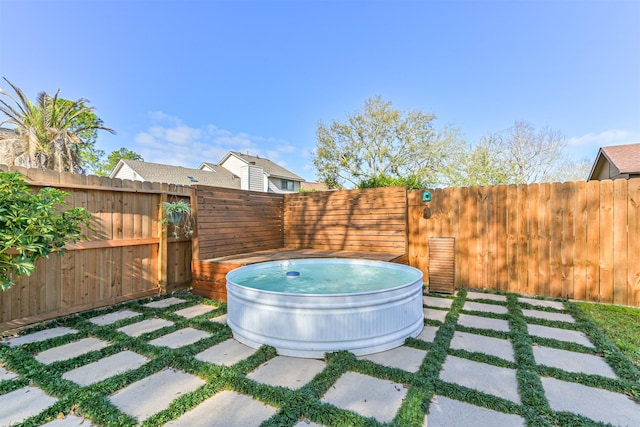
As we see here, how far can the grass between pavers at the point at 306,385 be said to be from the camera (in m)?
1.84

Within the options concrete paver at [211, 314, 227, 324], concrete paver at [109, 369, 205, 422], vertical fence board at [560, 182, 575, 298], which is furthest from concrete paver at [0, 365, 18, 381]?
vertical fence board at [560, 182, 575, 298]

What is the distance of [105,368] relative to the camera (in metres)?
2.50

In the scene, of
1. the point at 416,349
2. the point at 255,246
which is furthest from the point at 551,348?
the point at 255,246

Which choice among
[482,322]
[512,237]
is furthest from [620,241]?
[482,322]

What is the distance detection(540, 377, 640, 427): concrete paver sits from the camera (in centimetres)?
184

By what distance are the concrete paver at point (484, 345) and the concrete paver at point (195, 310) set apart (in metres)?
3.12

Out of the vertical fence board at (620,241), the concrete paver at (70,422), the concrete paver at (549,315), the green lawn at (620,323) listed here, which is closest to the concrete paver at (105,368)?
the concrete paver at (70,422)

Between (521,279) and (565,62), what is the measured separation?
871 centimetres

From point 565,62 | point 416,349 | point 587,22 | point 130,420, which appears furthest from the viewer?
point 565,62

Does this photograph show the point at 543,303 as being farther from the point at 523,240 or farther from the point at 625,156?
the point at 625,156

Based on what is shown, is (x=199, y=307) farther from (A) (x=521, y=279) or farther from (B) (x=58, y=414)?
(A) (x=521, y=279)

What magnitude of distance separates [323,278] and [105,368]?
121 inches

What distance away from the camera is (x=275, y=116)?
15.6 metres

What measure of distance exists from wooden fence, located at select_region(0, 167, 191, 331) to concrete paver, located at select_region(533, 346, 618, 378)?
16.9ft
